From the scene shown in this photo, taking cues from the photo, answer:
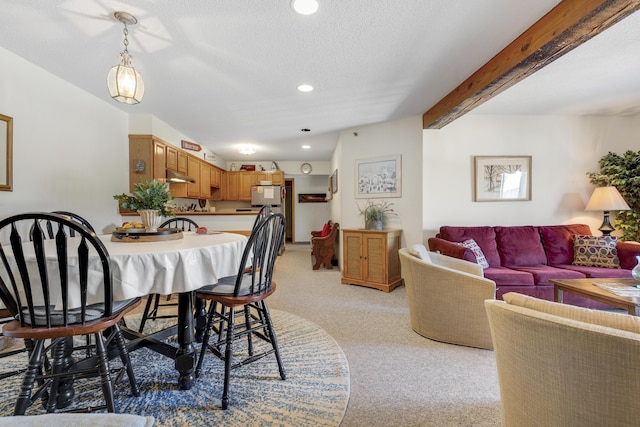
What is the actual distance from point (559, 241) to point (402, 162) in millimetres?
2044

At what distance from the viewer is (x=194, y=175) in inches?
194

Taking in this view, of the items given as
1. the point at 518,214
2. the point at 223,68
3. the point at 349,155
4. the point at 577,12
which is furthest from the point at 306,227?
the point at 577,12

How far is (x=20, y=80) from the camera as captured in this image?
2.32 meters

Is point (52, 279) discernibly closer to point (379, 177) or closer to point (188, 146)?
point (379, 177)

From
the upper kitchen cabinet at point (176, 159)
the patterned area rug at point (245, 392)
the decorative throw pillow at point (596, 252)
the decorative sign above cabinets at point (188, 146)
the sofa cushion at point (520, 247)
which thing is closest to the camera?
the patterned area rug at point (245, 392)

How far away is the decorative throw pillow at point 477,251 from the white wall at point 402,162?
2.42 feet

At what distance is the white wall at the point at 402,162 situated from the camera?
12.4 feet

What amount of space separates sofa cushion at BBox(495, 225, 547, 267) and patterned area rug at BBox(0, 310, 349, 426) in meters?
2.35

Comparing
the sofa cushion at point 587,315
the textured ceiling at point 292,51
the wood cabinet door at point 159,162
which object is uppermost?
the textured ceiling at point 292,51

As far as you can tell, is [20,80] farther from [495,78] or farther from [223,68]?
[495,78]

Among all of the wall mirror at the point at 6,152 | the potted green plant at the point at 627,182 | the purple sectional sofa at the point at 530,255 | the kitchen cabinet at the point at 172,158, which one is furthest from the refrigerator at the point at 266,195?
the potted green plant at the point at 627,182

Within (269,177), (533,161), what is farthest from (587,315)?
(269,177)

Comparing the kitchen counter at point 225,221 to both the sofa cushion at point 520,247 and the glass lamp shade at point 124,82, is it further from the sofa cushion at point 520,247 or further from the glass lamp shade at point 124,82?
the sofa cushion at point 520,247

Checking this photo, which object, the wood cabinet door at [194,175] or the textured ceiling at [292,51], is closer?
Result: the textured ceiling at [292,51]
